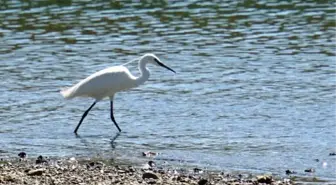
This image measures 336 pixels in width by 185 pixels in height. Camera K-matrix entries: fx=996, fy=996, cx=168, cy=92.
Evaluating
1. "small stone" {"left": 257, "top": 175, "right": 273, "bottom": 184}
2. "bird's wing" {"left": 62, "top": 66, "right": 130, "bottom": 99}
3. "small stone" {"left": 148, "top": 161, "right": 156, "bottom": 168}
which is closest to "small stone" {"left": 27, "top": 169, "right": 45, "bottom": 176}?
"small stone" {"left": 148, "top": 161, "right": 156, "bottom": 168}

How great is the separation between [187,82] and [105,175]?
247 inches

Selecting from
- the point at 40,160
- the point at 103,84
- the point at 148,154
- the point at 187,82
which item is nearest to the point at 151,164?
the point at 148,154

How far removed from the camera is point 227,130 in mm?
13758

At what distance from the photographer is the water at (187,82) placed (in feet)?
42.5

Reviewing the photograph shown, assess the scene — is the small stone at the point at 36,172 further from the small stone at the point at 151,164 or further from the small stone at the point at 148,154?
the small stone at the point at 148,154

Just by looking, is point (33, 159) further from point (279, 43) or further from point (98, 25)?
point (98, 25)

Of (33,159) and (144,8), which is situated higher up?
(144,8)

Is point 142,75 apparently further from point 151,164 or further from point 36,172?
point 36,172

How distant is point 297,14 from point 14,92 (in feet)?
29.9

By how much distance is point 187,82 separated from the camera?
17.1 m

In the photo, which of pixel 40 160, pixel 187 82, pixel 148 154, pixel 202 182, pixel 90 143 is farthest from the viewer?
pixel 187 82

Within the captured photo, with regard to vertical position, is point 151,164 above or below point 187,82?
below

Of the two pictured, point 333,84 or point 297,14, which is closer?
point 333,84

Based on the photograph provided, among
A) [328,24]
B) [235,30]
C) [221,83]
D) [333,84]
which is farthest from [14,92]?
[328,24]
